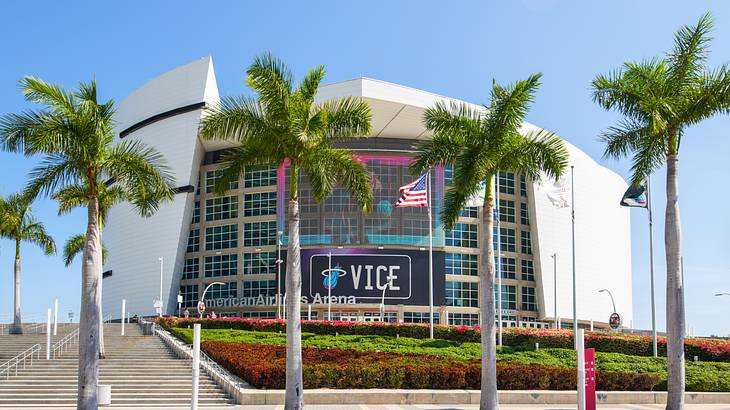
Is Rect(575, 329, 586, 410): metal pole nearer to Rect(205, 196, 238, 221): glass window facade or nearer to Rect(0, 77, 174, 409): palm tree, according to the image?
Rect(0, 77, 174, 409): palm tree

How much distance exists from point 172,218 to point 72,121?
61040mm

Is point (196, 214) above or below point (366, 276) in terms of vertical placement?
above

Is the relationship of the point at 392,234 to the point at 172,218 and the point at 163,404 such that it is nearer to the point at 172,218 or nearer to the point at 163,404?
the point at 172,218

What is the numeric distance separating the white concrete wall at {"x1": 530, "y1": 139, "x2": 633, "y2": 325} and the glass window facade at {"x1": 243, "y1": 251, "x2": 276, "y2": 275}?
26907mm

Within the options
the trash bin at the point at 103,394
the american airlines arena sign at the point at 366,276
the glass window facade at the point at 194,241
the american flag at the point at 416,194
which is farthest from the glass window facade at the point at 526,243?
the trash bin at the point at 103,394

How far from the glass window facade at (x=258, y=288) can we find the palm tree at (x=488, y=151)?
54.5 metres

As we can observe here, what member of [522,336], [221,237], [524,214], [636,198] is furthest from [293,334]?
[524,214]

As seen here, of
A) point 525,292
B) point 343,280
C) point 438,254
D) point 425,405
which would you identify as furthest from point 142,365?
point 525,292

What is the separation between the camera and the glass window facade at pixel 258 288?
79688mm

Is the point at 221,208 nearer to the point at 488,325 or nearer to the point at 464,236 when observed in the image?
the point at 464,236

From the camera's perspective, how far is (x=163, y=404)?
2945 cm

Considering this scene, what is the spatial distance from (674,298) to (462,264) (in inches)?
2202

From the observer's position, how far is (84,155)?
22.7 m

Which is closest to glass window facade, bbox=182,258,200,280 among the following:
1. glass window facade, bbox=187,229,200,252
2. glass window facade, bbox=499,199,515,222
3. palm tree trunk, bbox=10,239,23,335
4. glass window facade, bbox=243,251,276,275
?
glass window facade, bbox=187,229,200,252
